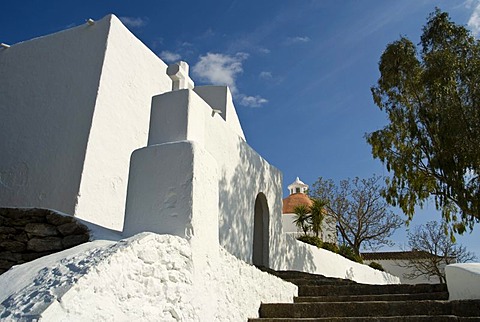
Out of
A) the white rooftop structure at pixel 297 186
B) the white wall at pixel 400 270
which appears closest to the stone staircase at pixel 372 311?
the white wall at pixel 400 270

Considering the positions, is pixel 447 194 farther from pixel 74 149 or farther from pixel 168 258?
pixel 168 258

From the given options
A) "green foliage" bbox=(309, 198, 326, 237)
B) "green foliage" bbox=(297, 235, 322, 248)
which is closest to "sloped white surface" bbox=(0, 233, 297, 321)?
"green foliage" bbox=(297, 235, 322, 248)

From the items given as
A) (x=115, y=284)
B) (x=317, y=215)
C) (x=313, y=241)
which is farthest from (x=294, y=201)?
(x=115, y=284)

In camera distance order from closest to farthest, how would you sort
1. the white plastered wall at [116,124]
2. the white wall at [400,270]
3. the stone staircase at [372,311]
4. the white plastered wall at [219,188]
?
1. the white plastered wall at [219,188]
2. the stone staircase at [372,311]
3. the white plastered wall at [116,124]
4. the white wall at [400,270]

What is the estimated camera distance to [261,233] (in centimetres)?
1044

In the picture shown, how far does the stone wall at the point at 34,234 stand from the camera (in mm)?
5258

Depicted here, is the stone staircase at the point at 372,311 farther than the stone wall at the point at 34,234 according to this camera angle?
No

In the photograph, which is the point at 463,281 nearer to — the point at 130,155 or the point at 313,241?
the point at 130,155

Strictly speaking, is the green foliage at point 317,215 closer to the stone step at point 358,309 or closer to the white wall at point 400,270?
the white wall at point 400,270

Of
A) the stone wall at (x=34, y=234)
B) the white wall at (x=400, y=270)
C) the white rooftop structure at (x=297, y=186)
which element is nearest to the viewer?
the stone wall at (x=34, y=234)

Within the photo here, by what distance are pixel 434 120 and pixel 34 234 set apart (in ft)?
29.7

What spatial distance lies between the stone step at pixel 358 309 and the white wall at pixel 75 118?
10.1 ft

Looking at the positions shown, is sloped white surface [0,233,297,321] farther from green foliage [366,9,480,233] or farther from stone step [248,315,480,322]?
green foliage [366,9,480,233]

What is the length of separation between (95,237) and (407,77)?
30.9 feet
